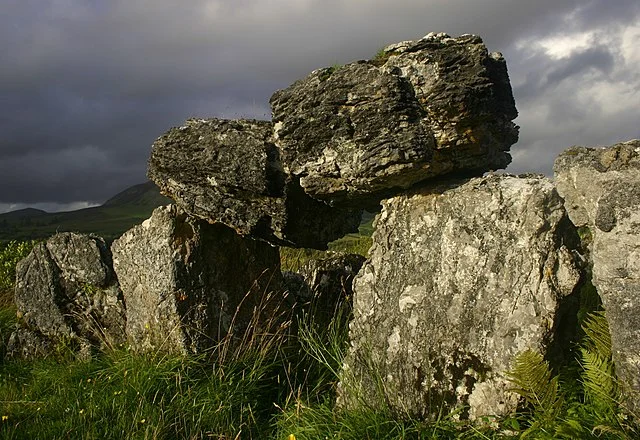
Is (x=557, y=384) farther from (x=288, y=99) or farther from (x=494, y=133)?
(x=288, y=99)

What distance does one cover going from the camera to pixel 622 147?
16.1ft

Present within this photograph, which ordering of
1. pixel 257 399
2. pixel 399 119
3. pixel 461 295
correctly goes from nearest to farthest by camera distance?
pixel 461 295 < pixel 399 119 < pixel 257 399

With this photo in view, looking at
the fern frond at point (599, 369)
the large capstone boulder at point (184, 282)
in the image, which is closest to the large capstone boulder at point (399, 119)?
the large capstone boulder at point (184, 282)

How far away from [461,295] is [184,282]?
3614mm

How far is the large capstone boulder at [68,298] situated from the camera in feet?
27.8

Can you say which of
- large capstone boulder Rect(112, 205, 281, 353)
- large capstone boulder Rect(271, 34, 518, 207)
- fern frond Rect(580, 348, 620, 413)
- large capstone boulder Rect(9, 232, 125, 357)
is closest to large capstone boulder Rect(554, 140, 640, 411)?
fern frond Rect(580, 348, 620, 413)

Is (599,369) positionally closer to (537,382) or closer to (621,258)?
(537,382)

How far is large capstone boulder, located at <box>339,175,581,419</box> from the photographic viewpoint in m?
5.08

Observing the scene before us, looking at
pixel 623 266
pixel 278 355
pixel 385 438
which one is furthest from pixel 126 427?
pixel 623 266

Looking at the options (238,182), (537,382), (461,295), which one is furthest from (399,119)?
(537,382)

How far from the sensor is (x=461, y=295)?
217 inches

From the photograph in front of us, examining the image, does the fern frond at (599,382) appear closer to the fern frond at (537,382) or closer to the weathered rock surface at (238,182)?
the fern frond at (537,382)

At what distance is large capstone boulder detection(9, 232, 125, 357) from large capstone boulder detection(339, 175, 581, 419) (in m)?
4.07

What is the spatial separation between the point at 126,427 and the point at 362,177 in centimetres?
342
